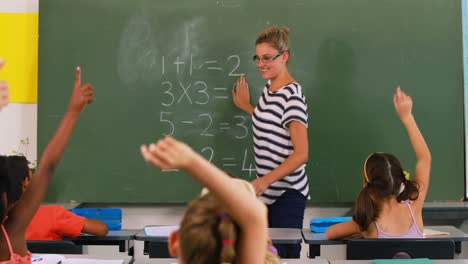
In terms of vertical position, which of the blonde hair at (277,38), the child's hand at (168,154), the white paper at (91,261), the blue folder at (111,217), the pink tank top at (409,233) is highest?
the blonde hair at (277,38)

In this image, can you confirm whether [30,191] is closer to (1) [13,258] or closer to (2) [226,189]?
(1) [13,258]

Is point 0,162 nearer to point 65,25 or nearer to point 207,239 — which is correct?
point 207,239

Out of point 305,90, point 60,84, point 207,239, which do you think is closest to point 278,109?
point 305,90

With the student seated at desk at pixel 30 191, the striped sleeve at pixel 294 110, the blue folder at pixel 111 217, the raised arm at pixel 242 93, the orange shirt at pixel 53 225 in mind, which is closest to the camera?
the student seated at desk at pixel 30 191

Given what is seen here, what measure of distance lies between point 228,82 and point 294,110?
3.56 feet

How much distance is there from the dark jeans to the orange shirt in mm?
1055

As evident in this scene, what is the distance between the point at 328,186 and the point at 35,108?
219cm

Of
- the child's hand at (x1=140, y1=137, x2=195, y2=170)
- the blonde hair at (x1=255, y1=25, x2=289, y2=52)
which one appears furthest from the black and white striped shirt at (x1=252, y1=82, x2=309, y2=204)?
the child's hand at (x1=140, y1=137, x2=195, y2=170)

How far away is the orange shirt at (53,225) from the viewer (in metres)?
3.15

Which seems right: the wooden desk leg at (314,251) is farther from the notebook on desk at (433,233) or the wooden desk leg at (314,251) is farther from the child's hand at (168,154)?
the child's hand at (168,154)

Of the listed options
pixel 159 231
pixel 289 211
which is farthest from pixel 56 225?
pixel 289 211

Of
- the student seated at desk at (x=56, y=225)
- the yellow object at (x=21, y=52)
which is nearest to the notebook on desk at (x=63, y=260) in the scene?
the student seated at desk at (x=56, y=225)

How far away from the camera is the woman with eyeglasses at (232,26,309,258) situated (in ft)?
11.5

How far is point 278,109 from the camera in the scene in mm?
3561
